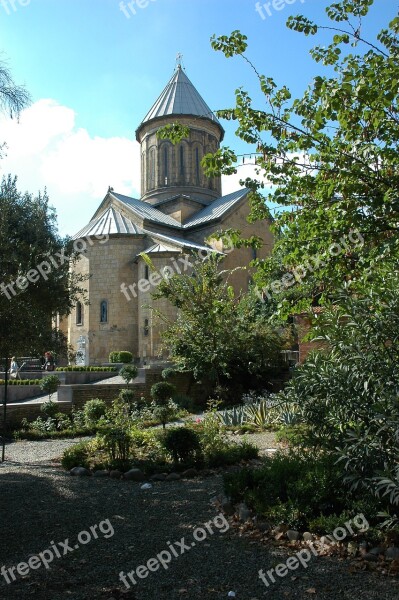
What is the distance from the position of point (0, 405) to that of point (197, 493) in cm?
926

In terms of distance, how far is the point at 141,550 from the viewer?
436 centimetres

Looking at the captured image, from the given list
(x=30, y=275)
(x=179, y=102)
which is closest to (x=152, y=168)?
(x=179, y=102)

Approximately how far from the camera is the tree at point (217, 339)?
15773 millimetres

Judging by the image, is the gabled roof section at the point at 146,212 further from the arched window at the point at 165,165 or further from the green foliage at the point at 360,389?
the green foliage at the point at 360,389

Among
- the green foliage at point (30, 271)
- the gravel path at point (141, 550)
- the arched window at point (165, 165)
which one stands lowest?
the gravel path at point (141, 550)

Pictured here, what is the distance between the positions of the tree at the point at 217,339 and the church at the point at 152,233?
198 inches

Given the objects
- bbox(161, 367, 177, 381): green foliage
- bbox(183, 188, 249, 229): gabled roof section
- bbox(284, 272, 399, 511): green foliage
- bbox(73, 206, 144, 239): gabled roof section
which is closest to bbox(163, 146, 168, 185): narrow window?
bbox(183, 188, 249, 229): gabled roof section

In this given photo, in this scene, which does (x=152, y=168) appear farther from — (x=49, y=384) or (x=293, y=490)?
Result: (x=293, y=490)

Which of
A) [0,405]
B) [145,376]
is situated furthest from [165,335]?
[0,405]

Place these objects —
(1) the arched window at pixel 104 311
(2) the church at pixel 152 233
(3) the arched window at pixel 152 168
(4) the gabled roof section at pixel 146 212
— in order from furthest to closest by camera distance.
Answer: (3) the arched window at pixel 152 168 → (4) the gabled roof section at pixel 146 212 → (1) the arched window at pixel 104 311 → (2) the church at pixel 152 233

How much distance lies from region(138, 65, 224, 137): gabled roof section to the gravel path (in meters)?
29.4

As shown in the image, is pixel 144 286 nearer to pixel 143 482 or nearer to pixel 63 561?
pixel 143 482

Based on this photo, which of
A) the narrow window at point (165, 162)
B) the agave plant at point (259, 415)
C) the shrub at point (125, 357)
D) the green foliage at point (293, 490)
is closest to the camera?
the green foliage at point (293, 490)

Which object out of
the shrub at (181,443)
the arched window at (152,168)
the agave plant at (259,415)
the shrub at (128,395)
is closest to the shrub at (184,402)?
the shrub at (128,395)
